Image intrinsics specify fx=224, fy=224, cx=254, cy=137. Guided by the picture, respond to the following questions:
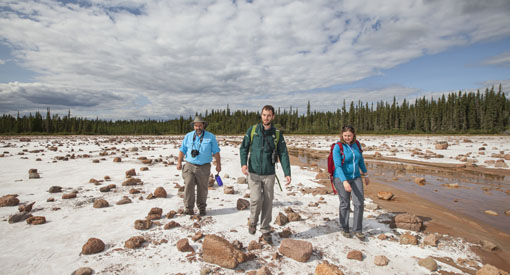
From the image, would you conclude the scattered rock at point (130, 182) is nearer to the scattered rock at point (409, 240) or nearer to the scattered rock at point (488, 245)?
the scattered rock at point (409, 240)

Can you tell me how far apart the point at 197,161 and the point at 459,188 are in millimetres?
10516

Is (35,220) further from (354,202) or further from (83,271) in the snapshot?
(354,202)

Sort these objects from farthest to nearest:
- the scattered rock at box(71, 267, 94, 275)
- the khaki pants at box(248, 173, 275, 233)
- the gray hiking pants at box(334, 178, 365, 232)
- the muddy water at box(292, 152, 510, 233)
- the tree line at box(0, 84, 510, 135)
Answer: the tree line at box(0, 84, 510, 135), the muddy water at box(292, 152, 510, 233), the gray hiking pants at box(334, 178, 365, 232), the khaki pants at box(248, 173, 275, 233), the scattered rock at box(71, 267, 94, 275)

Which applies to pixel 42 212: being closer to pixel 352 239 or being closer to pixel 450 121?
pixel 352 239

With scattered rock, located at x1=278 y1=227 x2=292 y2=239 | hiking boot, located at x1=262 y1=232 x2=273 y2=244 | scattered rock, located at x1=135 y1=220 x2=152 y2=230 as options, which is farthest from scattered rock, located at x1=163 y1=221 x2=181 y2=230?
scattered rock, located at x1=278 y1=227 x2=292 y2=239

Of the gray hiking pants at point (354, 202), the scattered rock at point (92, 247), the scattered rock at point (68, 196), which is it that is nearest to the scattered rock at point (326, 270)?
the gray hiking pants at point (354, 202)

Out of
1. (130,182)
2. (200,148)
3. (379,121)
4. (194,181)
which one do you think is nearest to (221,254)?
(194,181)

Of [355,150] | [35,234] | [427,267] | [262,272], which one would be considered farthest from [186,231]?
[427,267]

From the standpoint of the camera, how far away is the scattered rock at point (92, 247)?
3.92 metres

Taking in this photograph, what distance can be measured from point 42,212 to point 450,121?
99.9 metres

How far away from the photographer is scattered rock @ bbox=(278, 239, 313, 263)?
3844 millimetres

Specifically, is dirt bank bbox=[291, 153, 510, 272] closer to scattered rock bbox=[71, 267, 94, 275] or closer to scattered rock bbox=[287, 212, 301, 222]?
scattered rock bbox=[287, 212, 301, 222]

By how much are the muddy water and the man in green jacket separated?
18.9 ft

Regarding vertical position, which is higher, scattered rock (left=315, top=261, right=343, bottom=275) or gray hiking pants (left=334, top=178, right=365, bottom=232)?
gray hiking pants (left=334, top=178, right=365, bottom=232)
